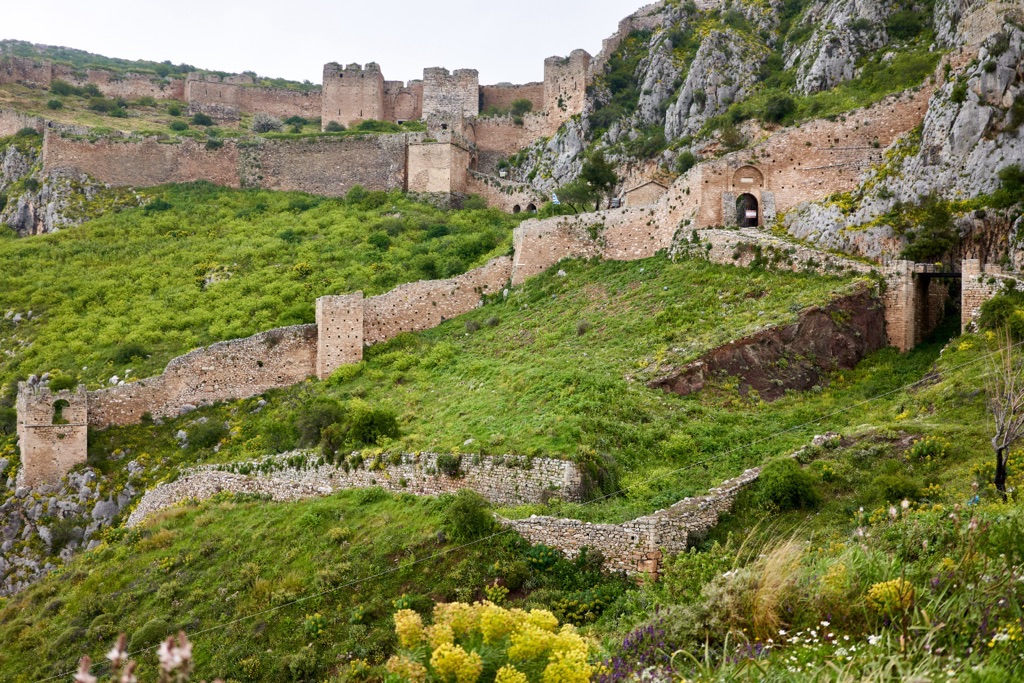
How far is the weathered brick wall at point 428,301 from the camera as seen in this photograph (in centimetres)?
2931

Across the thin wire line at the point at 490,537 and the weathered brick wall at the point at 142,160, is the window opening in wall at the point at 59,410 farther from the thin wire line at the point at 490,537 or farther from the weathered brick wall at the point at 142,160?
the weathered brick wall at the point at 142,160

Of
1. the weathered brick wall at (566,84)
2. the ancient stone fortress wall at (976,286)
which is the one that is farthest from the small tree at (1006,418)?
the weathered brick wall at (566,84)

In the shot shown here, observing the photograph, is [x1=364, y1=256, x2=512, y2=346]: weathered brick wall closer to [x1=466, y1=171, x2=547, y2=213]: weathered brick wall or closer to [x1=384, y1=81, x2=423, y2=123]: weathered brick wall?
[x1=466, y1=171, x2=547, y2=213]: weathered brick wall

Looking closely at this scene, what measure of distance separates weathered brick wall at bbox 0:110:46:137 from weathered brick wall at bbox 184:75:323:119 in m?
15.4

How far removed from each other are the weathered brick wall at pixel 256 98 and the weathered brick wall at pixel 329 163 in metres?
15.9

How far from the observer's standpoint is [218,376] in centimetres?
2770

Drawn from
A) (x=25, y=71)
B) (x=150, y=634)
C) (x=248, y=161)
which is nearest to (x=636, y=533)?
(x=150, y=634)

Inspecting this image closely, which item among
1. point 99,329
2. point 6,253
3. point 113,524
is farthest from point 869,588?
point 6,253

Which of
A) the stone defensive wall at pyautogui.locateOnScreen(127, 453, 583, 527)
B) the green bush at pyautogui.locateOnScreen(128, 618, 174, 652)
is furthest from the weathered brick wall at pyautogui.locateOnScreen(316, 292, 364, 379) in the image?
the green bush at pyautogui.locateOnScreen(128, 618, 174, 652)

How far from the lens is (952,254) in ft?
79.9

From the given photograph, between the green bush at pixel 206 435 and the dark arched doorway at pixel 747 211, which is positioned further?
the dark arched doorway at pixel 747 211

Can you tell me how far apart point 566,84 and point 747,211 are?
2574cm

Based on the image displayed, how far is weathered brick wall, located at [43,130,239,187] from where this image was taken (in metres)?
46.9

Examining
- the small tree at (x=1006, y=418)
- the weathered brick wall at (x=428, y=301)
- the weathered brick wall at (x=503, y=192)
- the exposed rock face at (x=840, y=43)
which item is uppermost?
the exposed rock face at (x=840, y=43)
